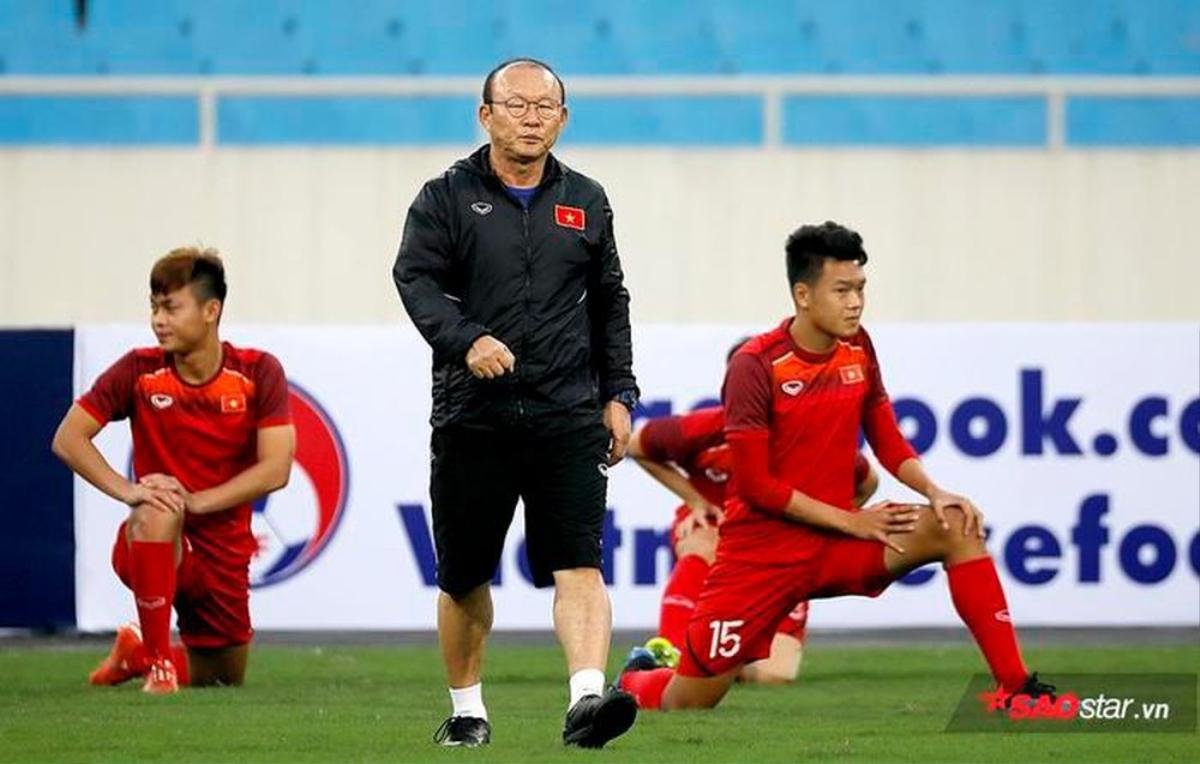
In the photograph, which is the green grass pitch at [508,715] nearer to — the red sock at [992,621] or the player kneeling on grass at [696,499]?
the player kneeling on grass at [696,499]

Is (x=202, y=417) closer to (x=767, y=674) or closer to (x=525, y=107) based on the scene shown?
(x=767, y=674)

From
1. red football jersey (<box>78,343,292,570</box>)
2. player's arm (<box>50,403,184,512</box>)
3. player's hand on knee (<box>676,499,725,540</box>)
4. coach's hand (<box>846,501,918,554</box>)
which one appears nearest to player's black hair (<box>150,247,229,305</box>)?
red football jersey (<box>78,343,292,570</box>)

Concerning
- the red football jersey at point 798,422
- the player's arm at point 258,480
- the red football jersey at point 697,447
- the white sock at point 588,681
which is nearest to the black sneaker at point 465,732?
the white sock at point 588,681

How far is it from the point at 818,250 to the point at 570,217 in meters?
1.83

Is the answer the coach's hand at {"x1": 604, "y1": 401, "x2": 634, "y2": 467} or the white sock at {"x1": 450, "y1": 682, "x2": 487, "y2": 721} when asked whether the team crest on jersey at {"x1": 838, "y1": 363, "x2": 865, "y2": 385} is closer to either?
the coach's hand at {"x1": 604, "y1": 401, "x2": 634, "y2": 467}

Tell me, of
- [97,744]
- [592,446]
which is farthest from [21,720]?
[592,446]

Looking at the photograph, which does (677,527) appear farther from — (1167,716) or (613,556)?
(1167,716)

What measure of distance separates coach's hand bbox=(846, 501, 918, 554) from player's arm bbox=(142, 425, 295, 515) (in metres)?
2.45

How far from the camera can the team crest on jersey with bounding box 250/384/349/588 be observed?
40.9 ft

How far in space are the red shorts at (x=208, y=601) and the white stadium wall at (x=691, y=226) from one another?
16.5ft

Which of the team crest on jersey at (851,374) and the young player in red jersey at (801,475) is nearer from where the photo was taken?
the young player in red jersey at (801,475)

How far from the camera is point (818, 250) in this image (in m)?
9.01

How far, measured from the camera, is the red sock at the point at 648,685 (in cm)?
930

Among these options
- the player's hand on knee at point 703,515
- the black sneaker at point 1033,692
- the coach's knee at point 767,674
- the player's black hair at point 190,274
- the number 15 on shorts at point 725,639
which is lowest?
the coach's knee at point 767,674
